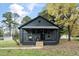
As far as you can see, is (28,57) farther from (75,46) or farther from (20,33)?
(75,46)

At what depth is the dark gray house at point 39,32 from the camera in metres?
2.85

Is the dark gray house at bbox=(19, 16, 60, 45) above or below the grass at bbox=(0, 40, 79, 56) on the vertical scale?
above

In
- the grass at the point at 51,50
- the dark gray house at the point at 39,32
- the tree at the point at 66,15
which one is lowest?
the grass at the point at 51,50

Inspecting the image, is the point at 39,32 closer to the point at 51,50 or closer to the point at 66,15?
the point at 51,50

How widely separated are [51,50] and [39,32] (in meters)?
0.26

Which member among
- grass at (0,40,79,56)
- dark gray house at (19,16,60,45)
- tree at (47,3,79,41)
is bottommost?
grass at (0,40,79,56)

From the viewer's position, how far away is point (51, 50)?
2.90m

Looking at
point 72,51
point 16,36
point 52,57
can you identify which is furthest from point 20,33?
point 72,51

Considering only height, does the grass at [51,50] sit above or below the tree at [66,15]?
below

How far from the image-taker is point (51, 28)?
9.35 ft

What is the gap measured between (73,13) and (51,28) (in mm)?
312

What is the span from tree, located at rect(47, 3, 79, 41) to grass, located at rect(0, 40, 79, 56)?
0.33 feet

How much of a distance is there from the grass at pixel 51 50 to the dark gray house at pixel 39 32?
0.07 meters

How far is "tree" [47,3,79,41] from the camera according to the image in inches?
113
